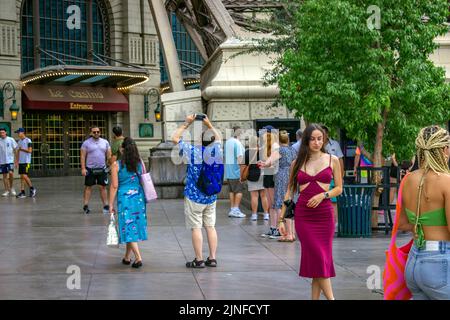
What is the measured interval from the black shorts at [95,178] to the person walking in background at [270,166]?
13.1ft

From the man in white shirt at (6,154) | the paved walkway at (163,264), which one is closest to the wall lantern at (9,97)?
the man in white shirt at (6,154)

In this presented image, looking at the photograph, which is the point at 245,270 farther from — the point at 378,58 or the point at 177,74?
the point at 177,74

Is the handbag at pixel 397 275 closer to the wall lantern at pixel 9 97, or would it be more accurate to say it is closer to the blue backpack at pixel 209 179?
the blue backpack at pixel 209 179

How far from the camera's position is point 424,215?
4.83 meters

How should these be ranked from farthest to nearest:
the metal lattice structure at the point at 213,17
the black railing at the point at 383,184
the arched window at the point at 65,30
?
the arched window at the point at 65,30 → the metal lattice structure at the point at 213,17 → the black railing at the point at 383,184

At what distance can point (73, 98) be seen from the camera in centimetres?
3719

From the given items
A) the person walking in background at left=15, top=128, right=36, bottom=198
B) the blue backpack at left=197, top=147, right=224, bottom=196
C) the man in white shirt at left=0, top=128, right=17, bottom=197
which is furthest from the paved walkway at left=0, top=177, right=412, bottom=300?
the man in white shirt at left=0, top=128, right=17, bottom=197

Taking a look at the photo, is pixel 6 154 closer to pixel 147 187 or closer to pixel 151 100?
pixel 147 187

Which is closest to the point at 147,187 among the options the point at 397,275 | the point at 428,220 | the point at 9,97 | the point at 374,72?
the point at 374,72

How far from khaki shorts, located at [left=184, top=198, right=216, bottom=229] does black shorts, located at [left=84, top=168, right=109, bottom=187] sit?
722 centimetres

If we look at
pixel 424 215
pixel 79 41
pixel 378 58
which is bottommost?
pixel 424 215

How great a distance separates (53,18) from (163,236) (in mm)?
27606

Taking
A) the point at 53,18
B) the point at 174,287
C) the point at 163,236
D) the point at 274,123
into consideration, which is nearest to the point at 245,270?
the point at 174,287

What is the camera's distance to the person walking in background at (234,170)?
49.5 feet
